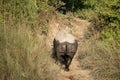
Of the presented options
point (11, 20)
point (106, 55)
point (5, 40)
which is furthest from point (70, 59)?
point (5, 40)

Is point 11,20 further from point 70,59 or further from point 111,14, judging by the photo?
point 111,14

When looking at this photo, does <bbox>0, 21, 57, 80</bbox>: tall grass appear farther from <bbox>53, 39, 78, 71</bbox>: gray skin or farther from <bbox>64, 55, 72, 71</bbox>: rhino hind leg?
<bbox>64, 55, 72, 71</bbox>: rhino hind leg

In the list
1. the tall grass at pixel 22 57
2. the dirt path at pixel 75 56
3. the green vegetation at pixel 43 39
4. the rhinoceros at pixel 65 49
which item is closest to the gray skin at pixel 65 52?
the rhinoceros at pixel 65 49

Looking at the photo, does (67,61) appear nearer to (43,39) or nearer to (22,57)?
(43,39)

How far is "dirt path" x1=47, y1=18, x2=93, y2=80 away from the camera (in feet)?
28.9

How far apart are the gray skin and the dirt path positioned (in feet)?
0.93

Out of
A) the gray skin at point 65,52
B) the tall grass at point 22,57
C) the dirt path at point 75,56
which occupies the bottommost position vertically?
the dirt path at point 75,56

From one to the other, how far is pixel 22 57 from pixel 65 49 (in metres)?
2.33

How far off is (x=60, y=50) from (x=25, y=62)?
2.39 meters

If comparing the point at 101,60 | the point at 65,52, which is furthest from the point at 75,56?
the point at 101,60

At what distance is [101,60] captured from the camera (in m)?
8.98

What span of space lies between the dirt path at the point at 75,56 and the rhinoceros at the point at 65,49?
1.05ft

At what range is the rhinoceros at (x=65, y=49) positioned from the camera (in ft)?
30.4

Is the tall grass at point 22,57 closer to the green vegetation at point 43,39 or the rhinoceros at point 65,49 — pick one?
the green vegetation at point 43,39
